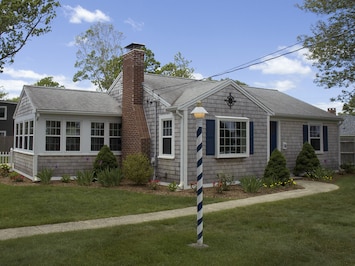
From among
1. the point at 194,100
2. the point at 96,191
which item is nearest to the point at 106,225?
the point at 96,191

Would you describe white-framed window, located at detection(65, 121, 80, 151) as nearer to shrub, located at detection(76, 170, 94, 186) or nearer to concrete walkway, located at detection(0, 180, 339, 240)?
shrub, located at detection(76, 170, 94, 186)

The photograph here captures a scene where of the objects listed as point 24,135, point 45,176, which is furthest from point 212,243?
point 24,135

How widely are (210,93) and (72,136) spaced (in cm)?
577

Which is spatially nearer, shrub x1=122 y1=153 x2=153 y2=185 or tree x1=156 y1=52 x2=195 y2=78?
shrub x1=122 y1=153 x2=153 y2=185

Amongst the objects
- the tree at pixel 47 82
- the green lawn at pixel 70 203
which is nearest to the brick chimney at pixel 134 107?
the green lawn at pixel 70 203

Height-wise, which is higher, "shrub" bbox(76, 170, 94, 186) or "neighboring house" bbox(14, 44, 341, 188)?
"neighboring house" bbox(14, 44, 341, 188)

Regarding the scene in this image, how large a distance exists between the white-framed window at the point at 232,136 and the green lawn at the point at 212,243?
4606 millimetres

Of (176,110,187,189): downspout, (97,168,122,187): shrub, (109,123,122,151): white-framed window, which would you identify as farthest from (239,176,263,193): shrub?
(109,123,122,151): white-framed window

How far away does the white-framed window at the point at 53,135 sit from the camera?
13781 mm

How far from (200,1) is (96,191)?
6.95 metres

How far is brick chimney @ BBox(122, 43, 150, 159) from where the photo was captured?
1381cm

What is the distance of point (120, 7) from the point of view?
11766 mm

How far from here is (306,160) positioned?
51.3ft

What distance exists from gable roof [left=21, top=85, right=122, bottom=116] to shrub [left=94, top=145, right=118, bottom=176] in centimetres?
162
